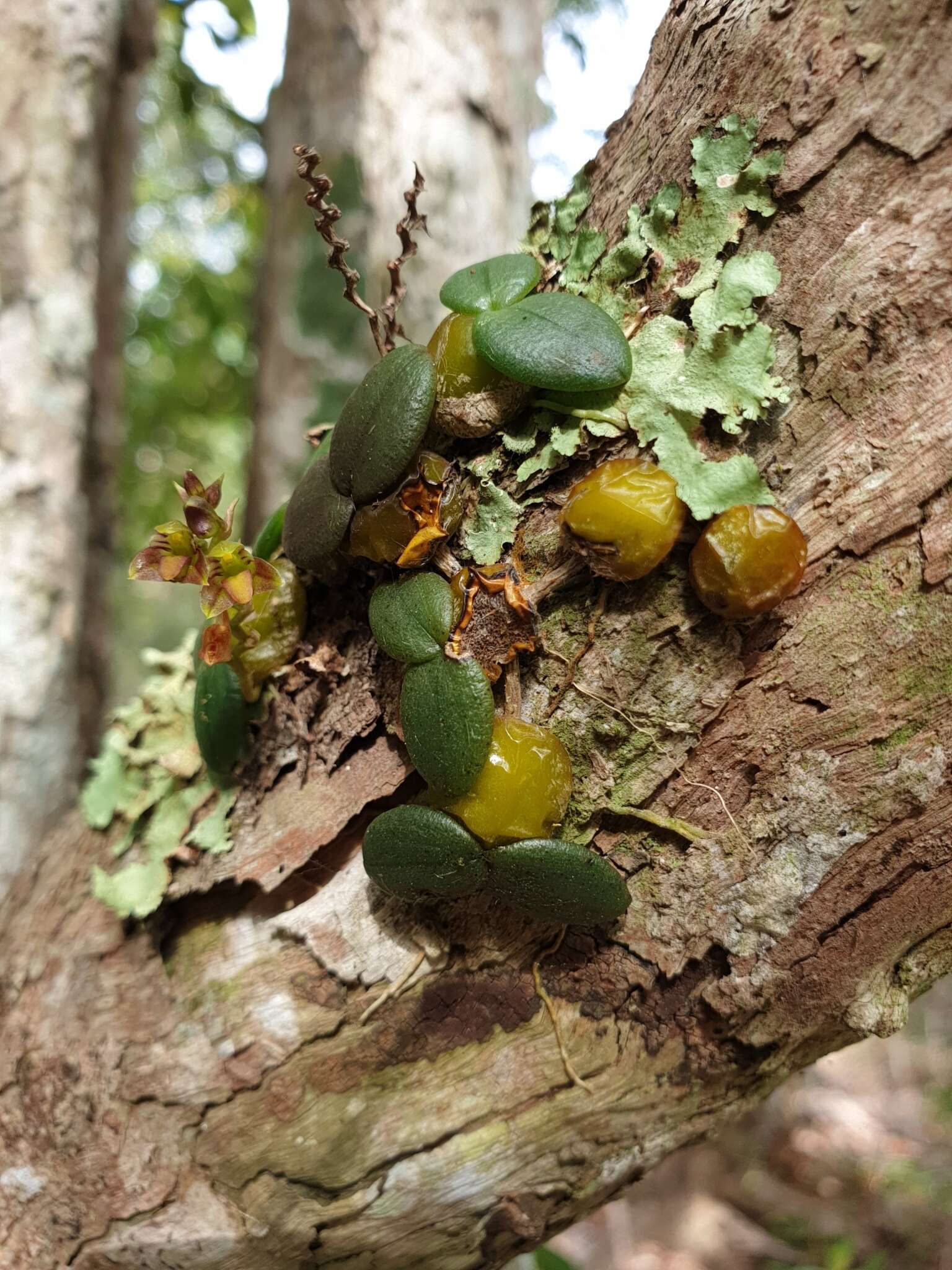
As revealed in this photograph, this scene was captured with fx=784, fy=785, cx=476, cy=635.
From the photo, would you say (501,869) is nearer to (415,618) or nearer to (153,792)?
(415,618)

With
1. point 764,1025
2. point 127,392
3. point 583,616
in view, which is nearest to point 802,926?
point 764,1025

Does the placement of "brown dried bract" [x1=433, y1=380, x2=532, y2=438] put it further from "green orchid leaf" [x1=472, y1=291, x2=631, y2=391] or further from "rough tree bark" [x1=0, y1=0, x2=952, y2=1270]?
"rough tree bark" [x1=0, y1=0, x2=952, y2=1270]

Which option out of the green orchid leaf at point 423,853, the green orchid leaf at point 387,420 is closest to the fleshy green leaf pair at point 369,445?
the green orchid leaf at point 387,420

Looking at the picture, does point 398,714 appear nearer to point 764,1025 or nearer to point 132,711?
point 764,1025

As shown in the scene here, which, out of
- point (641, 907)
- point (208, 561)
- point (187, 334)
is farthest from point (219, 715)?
point (187, 334)

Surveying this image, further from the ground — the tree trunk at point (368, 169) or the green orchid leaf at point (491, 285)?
the tree trunk at point (368, 169)

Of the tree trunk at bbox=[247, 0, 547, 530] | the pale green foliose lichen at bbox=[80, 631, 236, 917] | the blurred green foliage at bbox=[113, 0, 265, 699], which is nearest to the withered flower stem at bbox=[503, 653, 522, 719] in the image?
the pale green foliose lichen at bbox=[80, 631, 236, 917]

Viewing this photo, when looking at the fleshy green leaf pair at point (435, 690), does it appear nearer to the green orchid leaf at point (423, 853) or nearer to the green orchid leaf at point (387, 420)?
the green orchid leaf at point (423, 853)
